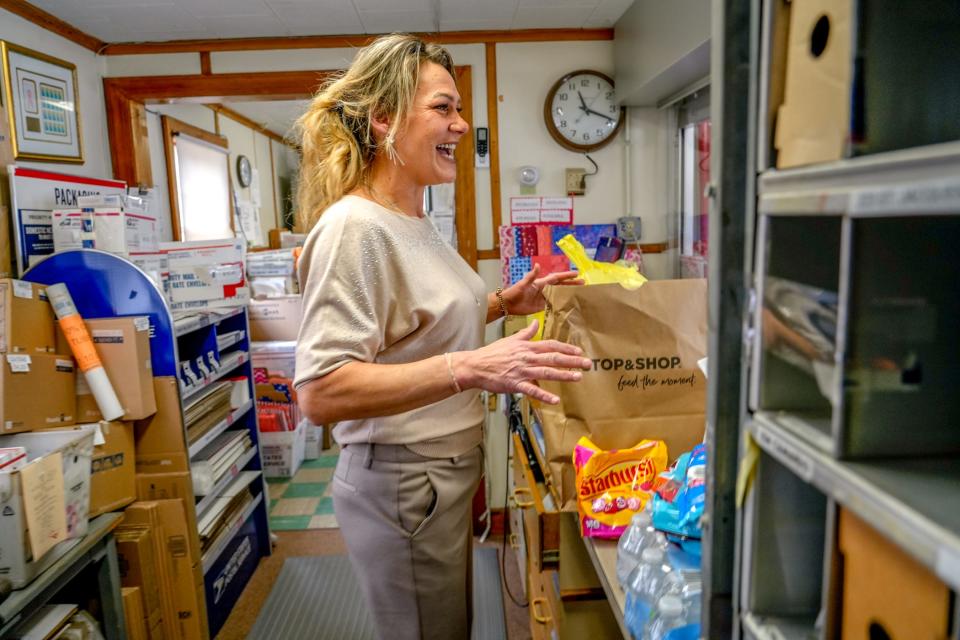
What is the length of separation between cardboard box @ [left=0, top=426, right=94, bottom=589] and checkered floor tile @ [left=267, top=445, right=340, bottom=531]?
64.2 inches

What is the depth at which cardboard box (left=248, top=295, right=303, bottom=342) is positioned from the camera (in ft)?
12.9

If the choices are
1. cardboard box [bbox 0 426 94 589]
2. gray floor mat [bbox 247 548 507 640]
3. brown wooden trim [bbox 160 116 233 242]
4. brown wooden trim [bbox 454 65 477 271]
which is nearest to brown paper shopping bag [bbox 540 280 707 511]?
cardboard box [bbox 0 426 94 589]

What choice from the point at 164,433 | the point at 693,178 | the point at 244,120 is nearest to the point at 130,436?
the point at 164,433

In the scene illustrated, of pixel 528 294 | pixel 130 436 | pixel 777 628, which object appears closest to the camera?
pixel 777 628

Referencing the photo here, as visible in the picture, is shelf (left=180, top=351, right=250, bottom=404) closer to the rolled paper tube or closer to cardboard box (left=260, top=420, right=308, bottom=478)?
the rolled paper tube

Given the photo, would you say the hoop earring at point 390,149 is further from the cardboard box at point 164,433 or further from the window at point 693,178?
the window at point 693,178

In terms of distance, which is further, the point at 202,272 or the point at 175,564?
the point at 202,272

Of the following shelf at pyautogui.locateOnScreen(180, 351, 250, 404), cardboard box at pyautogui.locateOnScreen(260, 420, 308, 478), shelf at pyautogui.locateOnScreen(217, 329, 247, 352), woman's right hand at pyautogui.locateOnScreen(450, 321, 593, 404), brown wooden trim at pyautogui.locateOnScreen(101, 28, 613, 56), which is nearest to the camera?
woman's right hand at pyautogui.locateOnScreen(450, 321, 593, 404)

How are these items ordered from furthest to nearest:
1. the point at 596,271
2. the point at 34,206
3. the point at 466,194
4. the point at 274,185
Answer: the point at 274,185 < the point at 466,194 < the point at 34,206 < the point at 596,271

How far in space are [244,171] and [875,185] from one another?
5.49m

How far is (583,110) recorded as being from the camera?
117 inches

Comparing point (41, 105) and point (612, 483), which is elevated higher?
point (41, 105)

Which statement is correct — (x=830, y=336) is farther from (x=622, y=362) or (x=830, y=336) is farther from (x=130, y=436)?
(x=130, y=436)

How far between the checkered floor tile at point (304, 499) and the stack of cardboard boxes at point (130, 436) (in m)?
1.08
